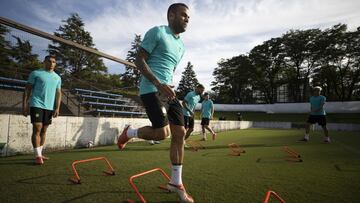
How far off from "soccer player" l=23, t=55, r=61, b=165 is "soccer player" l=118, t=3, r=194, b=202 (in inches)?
113

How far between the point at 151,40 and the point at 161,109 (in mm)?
831

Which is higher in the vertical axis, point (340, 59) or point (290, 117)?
point (340, 59)

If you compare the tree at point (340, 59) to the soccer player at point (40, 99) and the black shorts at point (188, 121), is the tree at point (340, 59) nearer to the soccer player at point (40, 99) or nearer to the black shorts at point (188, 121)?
the black shorts at point (188, 121)

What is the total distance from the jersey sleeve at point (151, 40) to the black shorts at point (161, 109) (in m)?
0.55

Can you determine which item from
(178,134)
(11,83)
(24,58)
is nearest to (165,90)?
(178,134)

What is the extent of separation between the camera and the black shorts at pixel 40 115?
4676 millimetres

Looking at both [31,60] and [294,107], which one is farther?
[294,107]

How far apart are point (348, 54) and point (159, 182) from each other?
1972 inches

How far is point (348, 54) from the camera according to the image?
4194cm

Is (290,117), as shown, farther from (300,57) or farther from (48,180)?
(48,180)

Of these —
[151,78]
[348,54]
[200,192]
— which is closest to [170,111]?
[151,78]

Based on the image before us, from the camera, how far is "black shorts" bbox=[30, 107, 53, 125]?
15.3 ft

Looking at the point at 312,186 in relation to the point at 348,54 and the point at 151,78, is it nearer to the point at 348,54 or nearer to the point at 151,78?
the point at 151,78

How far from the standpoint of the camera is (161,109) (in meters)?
2.83
